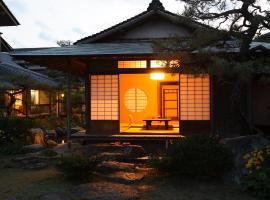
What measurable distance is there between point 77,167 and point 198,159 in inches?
100

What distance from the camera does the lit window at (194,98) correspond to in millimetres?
13047

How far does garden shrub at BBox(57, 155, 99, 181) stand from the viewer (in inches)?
325

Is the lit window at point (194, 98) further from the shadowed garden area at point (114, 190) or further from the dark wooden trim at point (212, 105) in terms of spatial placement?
the shadowed garden area at point (114, 190)

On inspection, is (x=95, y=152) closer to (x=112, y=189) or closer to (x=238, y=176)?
(x=112, y=189)

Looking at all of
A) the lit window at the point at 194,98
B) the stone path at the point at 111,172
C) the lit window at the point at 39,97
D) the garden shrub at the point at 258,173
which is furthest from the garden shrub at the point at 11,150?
the lit window at the point at 39,97

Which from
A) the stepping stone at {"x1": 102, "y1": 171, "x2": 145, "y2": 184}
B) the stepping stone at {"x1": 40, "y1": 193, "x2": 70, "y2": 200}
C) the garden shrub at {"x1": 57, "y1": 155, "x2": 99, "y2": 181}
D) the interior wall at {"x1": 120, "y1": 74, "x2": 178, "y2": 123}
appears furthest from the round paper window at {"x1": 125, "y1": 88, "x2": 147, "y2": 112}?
the stepping stone at {"x1": 40, "y1": 193, "x2": 70, "y2": 200}

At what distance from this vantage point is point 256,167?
811cm

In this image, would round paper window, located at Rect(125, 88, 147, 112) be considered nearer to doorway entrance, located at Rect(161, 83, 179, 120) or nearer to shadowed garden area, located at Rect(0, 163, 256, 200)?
doorway entrance, located at Rect(161, 83, 179, 120)

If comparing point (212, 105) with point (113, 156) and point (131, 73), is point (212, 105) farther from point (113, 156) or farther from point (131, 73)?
point (113, 156)

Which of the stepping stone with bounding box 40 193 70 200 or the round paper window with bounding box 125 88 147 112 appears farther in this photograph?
the round paper window with bounding box 125 88 147 112

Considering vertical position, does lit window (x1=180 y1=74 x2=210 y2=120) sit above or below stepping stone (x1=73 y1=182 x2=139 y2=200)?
above

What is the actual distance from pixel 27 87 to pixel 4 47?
5710 millimetres

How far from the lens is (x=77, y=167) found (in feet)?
27.0

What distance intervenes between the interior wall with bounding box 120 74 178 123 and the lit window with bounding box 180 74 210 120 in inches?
253
